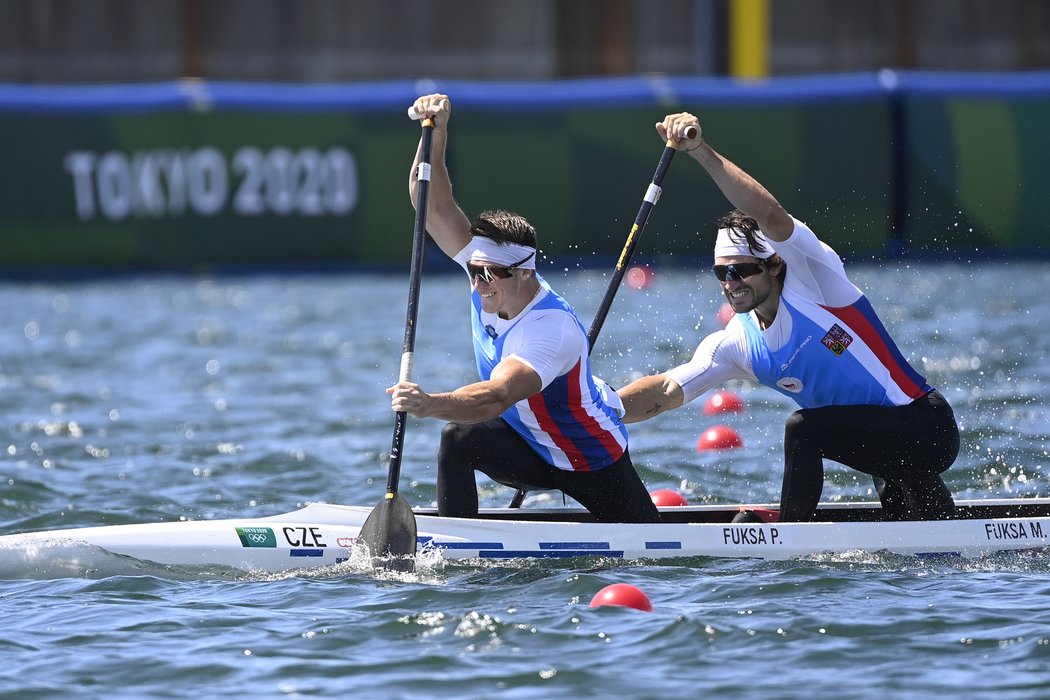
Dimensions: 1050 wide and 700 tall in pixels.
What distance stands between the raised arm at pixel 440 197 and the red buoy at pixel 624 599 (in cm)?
154

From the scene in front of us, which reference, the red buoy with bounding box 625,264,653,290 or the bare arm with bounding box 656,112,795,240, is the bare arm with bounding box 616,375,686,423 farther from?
the red buoy with bounding box 625,264,653,290

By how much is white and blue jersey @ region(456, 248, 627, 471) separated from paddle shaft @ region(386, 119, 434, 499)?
218 millimetres

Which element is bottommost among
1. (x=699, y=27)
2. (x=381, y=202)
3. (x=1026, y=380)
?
(x=1026, y=380)

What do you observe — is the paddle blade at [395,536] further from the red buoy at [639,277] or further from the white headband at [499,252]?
the red buoy at [639,277]

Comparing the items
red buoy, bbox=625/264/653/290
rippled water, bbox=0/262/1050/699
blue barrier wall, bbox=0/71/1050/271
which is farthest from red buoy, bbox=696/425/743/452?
blue barrier wall, bbox=0/71/1050/271

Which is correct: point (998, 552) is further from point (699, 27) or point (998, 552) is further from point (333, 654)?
point (699, 27)

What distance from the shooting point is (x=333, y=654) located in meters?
5.27

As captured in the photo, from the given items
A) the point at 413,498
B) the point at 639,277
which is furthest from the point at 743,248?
the point at 639,277

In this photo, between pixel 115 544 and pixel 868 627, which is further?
pixel 115 544

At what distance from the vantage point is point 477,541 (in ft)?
20.5

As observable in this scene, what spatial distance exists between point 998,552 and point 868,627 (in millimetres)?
1201

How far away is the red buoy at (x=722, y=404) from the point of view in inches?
416

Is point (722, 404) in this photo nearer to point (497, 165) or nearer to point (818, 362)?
point (818, 362)

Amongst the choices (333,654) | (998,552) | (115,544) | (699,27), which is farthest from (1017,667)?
(699,27)
